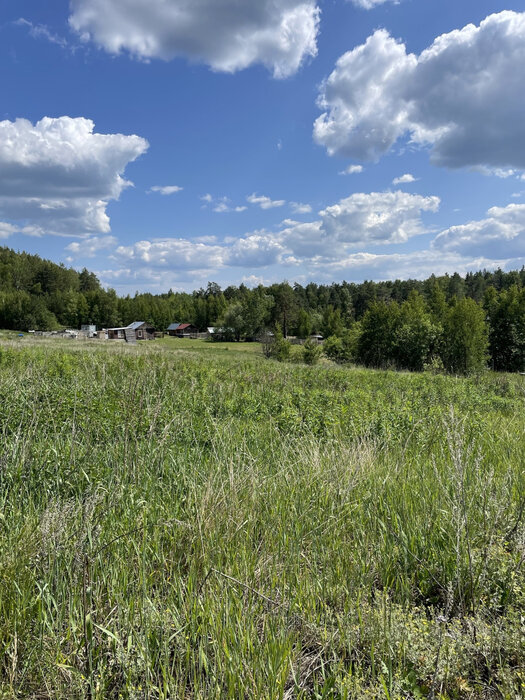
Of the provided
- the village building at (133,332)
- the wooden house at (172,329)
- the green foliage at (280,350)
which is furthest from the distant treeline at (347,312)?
the village building at (133,332)

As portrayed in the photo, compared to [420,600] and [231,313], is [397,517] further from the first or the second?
[231,313]

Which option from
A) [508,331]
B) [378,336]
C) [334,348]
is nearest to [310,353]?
[378,336]

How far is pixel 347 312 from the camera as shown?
10206 cm

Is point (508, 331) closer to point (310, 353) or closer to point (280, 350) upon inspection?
point (310, 353)

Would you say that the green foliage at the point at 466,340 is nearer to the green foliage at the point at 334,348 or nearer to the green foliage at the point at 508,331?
the green foliage at the point at 508,331

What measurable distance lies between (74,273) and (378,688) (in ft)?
450

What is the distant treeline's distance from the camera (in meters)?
42.0

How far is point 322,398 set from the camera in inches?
349

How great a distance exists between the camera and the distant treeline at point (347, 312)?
42.0 metres

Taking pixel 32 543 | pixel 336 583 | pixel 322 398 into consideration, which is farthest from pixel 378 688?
pixel 322 398

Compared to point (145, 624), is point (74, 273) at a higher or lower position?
higher

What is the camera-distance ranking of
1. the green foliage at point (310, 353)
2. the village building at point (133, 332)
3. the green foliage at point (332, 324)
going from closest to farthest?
the green foliage at point (310, 353) < the village building at point (133, 332) < the green foliage at point (332, 324)

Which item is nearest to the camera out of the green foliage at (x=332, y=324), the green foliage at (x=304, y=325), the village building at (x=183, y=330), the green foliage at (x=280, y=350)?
the green foliage at (x=280, y=350)

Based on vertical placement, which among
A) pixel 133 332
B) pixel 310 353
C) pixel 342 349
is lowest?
pixel 342 349
